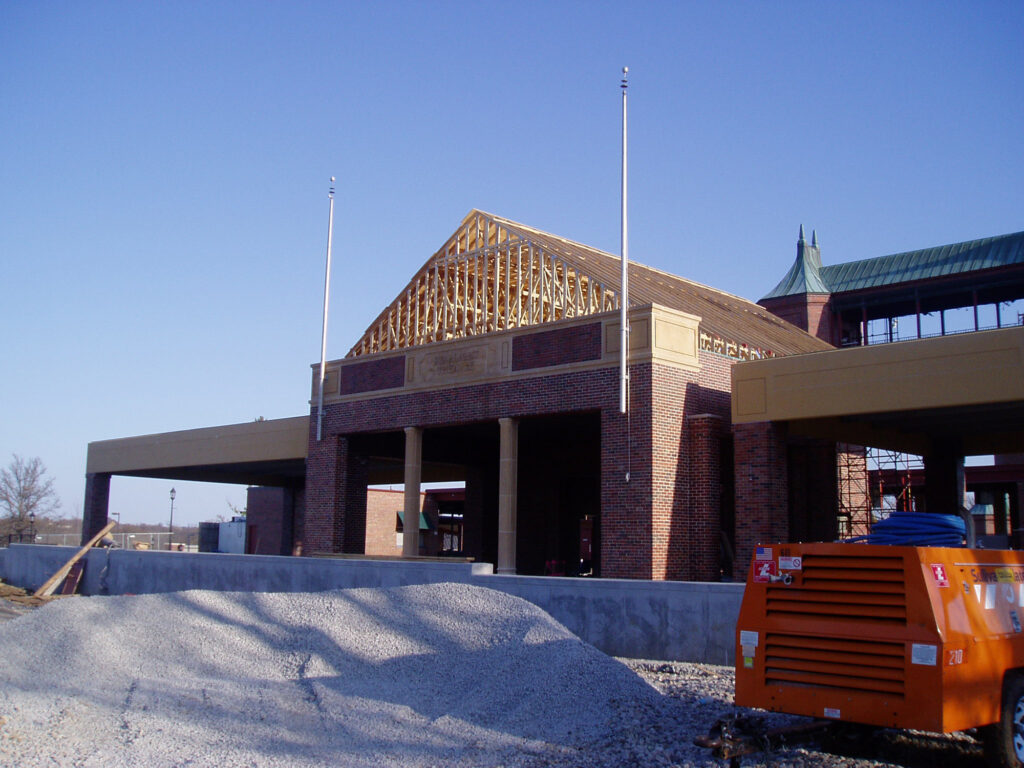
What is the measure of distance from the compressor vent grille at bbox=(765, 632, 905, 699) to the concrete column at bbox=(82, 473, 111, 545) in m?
35.8

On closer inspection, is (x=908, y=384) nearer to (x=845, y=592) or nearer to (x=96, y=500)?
(x=845, y=592)

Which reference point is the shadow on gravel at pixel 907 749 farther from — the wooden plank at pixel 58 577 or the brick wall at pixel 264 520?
the brick wall at pixel 264 520

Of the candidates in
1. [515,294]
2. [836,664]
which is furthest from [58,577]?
[836,664]

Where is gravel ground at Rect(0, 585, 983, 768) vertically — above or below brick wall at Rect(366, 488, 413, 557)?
below

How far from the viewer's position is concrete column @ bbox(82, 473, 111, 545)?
3938cm

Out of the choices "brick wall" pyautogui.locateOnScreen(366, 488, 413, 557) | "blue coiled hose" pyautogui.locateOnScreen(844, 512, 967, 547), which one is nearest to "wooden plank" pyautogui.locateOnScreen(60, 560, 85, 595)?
"brick wall" pyautogui.locateOnScreen(366, 488, 413, 557)

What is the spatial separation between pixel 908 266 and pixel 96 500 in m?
37.7

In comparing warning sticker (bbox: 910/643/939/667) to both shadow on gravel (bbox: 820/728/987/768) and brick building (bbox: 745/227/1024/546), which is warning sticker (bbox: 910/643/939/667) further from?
brick building (bbox: 745/227/1024/546)

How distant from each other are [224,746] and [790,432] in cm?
1576

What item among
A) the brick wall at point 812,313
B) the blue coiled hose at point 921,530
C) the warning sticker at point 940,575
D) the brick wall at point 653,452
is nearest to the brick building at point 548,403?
the brick wall at point 653,452

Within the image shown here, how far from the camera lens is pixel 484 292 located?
26.9m

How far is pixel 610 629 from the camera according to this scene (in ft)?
54.5

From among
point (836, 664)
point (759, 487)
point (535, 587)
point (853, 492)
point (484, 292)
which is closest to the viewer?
point (836, 664)

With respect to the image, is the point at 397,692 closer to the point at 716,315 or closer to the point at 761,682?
the point at 761,682
